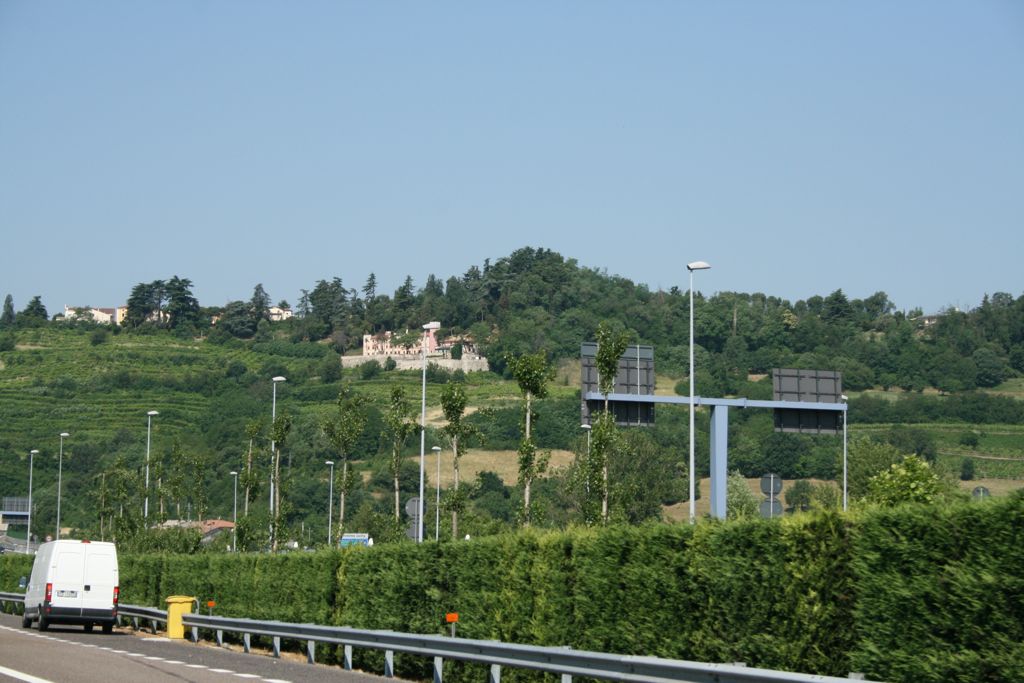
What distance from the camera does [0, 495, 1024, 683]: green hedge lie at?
44.1 ft

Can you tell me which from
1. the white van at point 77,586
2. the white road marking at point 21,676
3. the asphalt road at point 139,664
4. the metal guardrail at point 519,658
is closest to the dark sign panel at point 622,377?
the white van at point 77,586

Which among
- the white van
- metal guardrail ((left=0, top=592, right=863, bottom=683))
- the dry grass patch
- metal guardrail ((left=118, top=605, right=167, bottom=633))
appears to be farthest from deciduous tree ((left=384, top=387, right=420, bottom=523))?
the dry grass patch

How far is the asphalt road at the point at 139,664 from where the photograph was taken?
1970cm

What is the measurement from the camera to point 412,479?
534ft

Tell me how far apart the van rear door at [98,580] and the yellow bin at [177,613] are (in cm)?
155

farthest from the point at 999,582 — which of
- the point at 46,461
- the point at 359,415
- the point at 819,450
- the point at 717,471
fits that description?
the point at 46,461

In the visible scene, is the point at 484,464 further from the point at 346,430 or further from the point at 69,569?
the point at 69,569

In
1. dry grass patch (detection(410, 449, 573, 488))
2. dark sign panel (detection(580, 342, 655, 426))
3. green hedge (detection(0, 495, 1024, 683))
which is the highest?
dark sign panel (detection(580, 342, 655, 426))

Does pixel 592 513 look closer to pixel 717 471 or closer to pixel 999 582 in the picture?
pixel 717 471

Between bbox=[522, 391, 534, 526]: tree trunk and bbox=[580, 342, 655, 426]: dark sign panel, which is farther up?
bbox=[580, 342, 655, 426]: dark sign panel

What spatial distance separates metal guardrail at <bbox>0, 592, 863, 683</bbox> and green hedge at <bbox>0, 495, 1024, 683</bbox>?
0.61 metres

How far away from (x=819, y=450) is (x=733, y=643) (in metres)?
159

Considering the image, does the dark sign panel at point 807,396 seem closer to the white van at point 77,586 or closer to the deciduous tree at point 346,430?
the white van at point 77,586

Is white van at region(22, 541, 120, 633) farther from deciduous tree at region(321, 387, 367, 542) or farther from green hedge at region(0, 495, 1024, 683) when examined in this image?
deciduous tree at region(321, 387, 367, 542)
